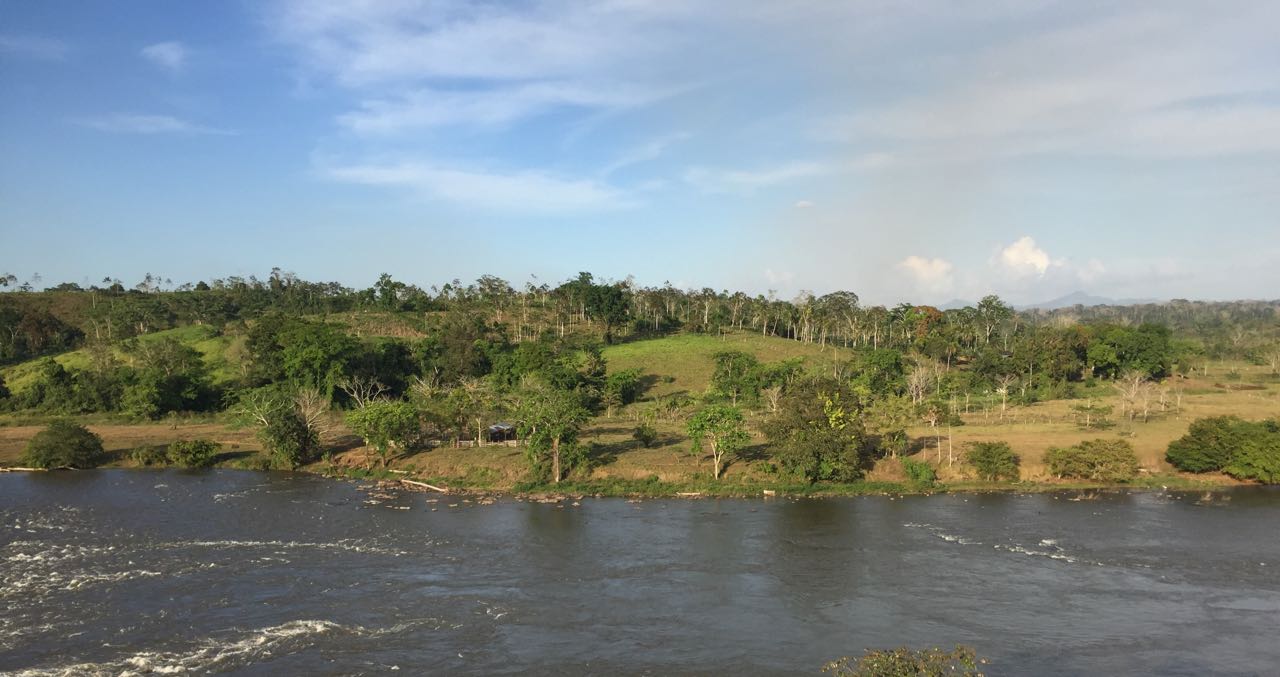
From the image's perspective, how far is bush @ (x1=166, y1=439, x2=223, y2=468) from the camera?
53156 millimetres

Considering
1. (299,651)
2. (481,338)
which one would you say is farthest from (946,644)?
(481,338)

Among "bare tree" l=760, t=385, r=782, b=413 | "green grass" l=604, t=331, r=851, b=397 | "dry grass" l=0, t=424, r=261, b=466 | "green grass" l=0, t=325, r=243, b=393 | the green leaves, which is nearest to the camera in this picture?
the green leaves

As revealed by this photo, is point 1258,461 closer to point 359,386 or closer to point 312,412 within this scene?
point 312,412

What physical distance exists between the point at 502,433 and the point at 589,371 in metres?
21.2

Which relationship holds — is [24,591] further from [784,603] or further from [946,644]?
[946,644]

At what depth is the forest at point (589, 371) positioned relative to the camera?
46.7 metres

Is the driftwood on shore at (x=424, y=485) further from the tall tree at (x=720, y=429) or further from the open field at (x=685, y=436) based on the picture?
the tall tree at (x=720, y=429)

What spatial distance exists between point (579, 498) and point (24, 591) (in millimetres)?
24374

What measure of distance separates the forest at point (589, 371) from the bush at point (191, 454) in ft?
12.8

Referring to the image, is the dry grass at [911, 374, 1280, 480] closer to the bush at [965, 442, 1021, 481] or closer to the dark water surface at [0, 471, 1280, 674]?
the bush at [965, 442, 1021, 481]

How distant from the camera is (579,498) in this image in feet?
145

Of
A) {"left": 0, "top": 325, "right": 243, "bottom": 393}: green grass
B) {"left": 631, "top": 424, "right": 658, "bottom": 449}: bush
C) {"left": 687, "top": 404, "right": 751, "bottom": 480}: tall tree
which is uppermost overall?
{"left": 0, "top": 325, "right": 243, "bottom": 393}: green grass

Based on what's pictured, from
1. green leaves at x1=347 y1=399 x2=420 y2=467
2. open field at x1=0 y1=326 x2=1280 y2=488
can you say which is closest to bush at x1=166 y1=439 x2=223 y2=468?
open field at x1=0 y1=326 x2=1280 y2=488

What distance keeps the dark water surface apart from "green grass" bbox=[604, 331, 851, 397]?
39.4 m
